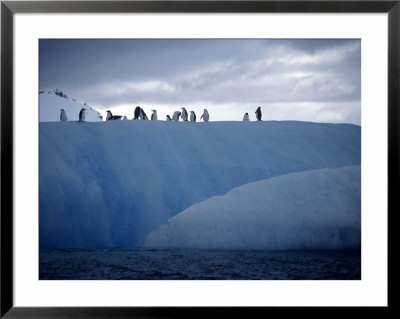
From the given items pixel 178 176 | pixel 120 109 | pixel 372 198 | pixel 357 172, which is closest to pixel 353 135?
pixel 357 172

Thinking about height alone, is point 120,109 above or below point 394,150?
above

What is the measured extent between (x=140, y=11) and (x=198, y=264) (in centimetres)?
183

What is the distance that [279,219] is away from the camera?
11.3 feet

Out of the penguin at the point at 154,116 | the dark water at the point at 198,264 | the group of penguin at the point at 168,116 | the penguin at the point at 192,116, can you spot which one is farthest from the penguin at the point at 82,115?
the dark water at the point at 198,264

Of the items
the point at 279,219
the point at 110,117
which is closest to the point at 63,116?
the point at 110,117

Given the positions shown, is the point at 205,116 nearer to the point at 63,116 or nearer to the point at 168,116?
the point at 168,116

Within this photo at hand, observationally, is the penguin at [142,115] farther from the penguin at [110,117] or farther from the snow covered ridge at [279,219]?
the snow covered ridge at [279,219]

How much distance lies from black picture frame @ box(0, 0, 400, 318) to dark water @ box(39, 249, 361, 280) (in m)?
0.40

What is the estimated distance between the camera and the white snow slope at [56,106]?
10.9 ft

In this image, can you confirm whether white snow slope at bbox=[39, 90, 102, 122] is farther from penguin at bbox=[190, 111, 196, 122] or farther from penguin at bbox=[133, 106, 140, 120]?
penguin at bbox=[190, 111, 196, 122]

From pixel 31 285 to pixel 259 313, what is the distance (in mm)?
1477

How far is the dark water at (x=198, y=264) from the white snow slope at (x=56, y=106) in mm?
1014

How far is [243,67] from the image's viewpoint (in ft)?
11.8

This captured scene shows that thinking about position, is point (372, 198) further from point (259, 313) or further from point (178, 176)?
point (178, 176)
